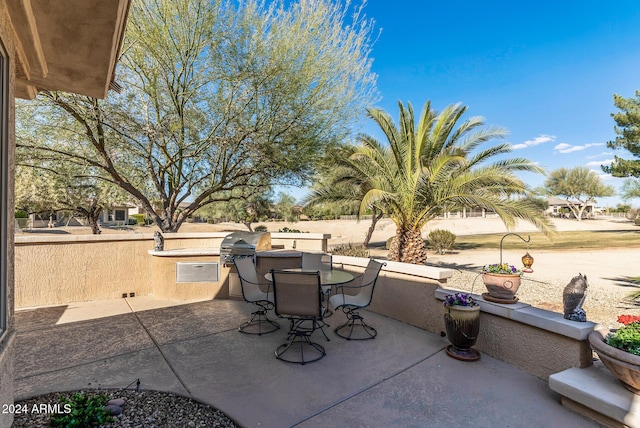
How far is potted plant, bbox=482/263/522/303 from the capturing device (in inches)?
152

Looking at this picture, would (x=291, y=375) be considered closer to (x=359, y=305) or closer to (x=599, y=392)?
(x=359, y=305)

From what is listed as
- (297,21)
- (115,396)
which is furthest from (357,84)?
(115,396)

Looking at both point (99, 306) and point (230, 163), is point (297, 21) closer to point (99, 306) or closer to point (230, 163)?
point (230, 163)

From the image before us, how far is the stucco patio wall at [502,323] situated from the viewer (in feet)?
10.4

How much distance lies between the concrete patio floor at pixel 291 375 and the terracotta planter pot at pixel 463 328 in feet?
0.45

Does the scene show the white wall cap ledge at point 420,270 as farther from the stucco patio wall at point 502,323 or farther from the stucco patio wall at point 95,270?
the stucco patio wall at point 95,270

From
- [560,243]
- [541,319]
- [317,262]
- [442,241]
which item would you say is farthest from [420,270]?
[560,243]

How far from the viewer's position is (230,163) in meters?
9.83

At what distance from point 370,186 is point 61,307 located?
8397 mm

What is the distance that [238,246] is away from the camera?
6.55 m

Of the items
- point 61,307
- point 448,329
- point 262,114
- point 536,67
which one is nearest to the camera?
point 448,329

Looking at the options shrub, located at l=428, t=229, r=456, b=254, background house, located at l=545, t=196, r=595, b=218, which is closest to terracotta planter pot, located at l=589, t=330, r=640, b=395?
shrub, located at l=428, t=229, r=456, b=254

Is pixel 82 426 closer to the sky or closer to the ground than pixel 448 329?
closer to the ground

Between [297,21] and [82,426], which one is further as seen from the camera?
[297,21]
